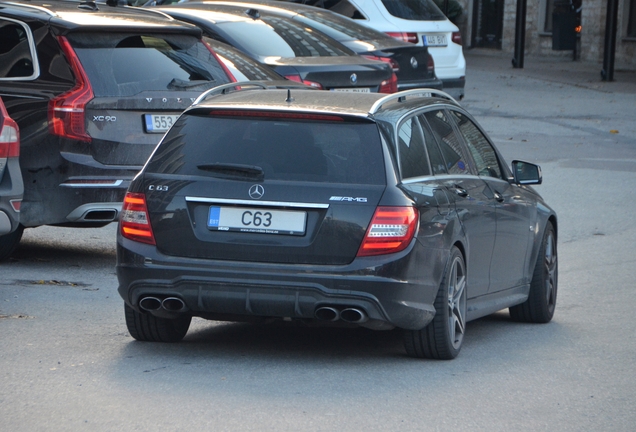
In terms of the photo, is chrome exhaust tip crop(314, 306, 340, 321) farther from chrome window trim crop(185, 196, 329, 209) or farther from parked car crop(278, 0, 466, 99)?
parked car crop(278, 0, 466, 99)

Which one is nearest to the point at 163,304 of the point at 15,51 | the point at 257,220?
the point at 257,220

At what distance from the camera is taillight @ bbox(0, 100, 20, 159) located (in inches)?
322

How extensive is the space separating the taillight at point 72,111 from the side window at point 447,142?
2.74m

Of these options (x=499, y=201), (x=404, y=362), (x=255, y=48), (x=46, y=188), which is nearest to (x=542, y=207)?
(x=499, y=201)

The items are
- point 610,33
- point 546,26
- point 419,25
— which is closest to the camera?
point 419,25

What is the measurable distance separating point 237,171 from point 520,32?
86.6ft

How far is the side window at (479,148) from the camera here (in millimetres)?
7434

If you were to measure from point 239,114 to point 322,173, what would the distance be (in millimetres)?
572

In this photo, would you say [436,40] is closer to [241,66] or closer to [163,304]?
[241,66]

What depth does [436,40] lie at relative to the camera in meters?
19.4

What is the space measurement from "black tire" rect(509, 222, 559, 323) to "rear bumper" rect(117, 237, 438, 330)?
201cm

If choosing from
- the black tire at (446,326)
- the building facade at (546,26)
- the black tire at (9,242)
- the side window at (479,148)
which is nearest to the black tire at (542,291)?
the side window at (479,148)

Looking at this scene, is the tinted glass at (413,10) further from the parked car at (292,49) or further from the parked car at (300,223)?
the parked car at (300,223)

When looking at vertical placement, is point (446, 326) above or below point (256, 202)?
below
